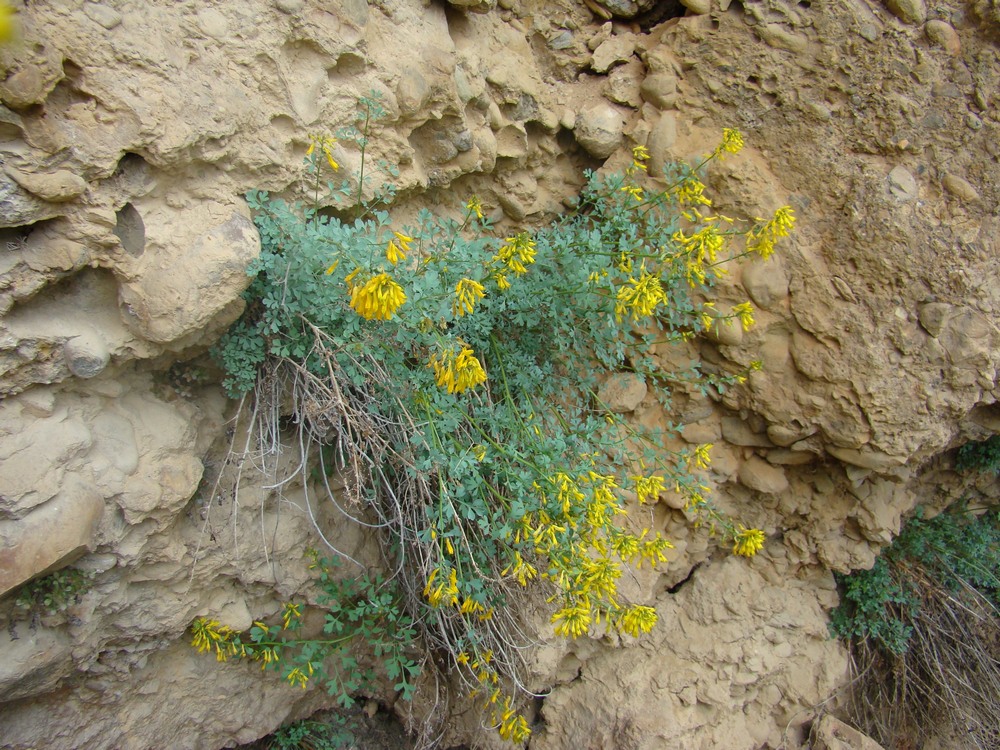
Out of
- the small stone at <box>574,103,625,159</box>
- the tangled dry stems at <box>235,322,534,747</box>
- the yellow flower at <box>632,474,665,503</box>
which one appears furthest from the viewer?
the small stone at <box>574,103,625,159</box>

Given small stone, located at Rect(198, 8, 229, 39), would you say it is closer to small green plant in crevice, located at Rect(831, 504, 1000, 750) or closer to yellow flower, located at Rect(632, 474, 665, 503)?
yellow flower, located at Rect(632, 474, 665, 503)

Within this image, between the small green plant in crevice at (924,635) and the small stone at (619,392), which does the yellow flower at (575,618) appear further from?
the small green plant in crevice at (924,635)

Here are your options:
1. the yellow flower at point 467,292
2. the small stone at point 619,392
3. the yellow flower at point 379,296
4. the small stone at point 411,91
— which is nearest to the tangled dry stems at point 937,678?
the small stone at point 619,392

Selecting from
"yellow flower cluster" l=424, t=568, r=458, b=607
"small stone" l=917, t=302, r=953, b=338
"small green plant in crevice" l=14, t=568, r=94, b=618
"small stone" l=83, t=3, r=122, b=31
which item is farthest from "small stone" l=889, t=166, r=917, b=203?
"small green plant in crevice" l=14, t=568, r=94, b=618

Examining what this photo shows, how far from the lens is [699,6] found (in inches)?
116

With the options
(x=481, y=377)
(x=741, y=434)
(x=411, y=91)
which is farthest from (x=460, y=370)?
(x=741, y=434)

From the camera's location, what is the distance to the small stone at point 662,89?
2994mm

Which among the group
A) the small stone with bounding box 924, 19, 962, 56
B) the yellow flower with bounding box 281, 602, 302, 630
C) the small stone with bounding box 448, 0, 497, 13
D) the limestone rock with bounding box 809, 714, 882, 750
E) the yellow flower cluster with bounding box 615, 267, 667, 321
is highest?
the small stone with bounding box 924, 19, 962, 56

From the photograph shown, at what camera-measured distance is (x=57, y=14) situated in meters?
1.76

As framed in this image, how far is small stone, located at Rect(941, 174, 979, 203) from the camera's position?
286cm

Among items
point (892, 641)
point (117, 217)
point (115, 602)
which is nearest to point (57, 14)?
point (117, 217)

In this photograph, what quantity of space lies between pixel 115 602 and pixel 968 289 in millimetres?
3613

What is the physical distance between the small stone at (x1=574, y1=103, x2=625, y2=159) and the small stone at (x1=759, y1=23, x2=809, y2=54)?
71 cm

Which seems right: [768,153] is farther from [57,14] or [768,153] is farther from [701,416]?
[57,14]
